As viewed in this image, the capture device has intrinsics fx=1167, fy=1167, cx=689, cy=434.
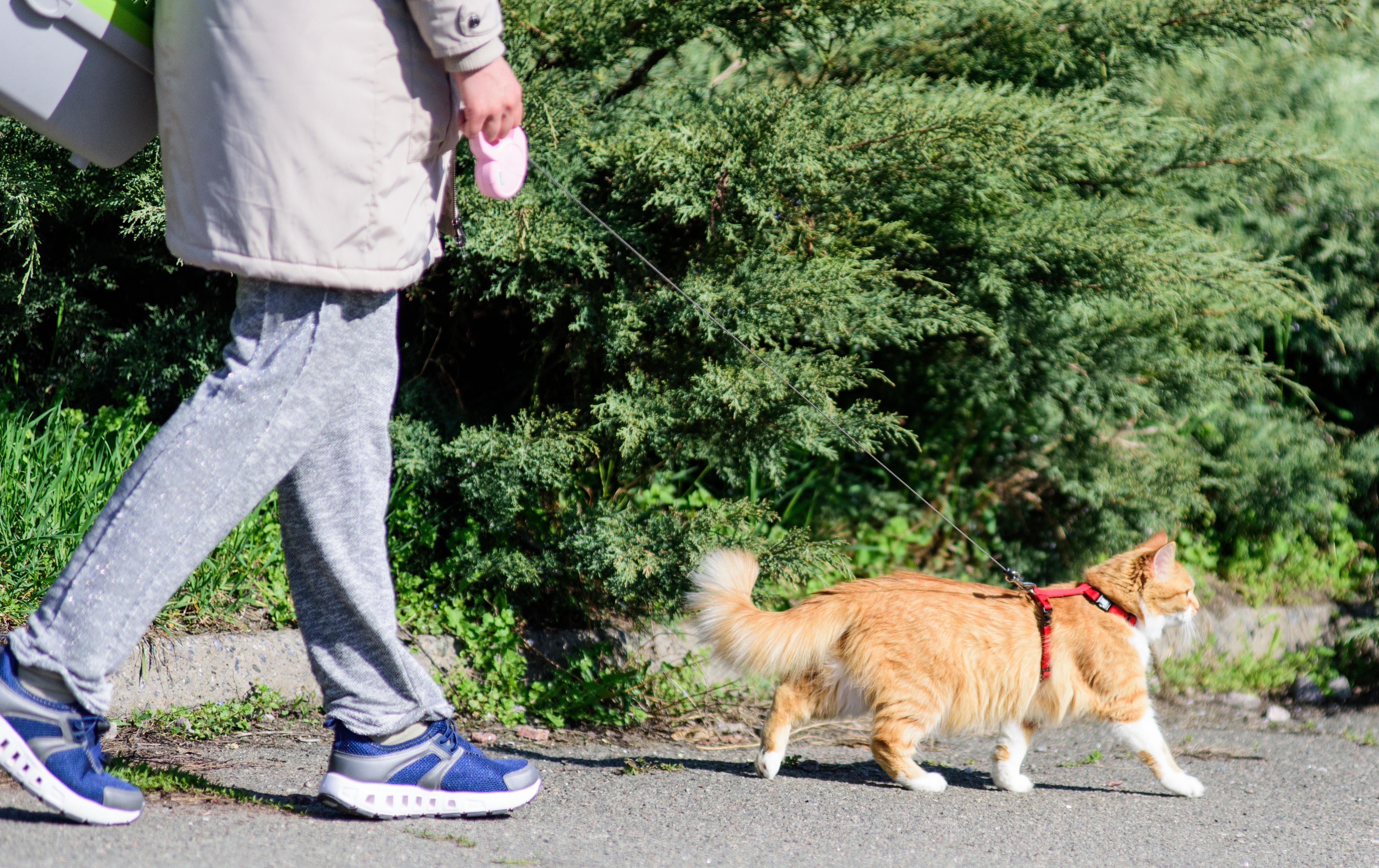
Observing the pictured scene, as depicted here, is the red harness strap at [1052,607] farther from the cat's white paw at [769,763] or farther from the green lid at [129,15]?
the green lid at [129,15]

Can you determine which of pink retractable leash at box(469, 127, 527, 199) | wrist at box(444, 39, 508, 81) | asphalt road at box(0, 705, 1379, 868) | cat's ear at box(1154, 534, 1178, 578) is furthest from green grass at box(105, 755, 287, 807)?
cat's ear at box(1154, 534, 1178, 578)

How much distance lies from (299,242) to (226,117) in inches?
9.2

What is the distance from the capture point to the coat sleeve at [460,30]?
1961mm

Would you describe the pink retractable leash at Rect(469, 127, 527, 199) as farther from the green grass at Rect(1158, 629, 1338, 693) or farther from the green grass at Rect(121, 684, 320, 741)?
the green grass at Rect(1158, 629, 1338, 693)

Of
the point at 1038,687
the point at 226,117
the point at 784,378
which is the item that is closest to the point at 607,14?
the point at 784,378

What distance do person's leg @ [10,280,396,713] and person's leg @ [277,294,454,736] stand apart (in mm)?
61

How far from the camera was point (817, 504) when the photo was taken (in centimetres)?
460

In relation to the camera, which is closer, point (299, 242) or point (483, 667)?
point (299, 242)

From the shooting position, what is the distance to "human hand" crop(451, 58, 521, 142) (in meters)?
2.07

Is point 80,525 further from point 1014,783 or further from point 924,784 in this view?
point 1014,783

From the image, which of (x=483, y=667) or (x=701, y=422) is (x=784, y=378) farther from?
(x=483, y=667)

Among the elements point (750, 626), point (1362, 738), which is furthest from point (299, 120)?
point (1362, 738)

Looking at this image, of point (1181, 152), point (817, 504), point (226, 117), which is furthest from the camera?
point (817, 504)

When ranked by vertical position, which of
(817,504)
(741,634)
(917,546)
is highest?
(741,634)
